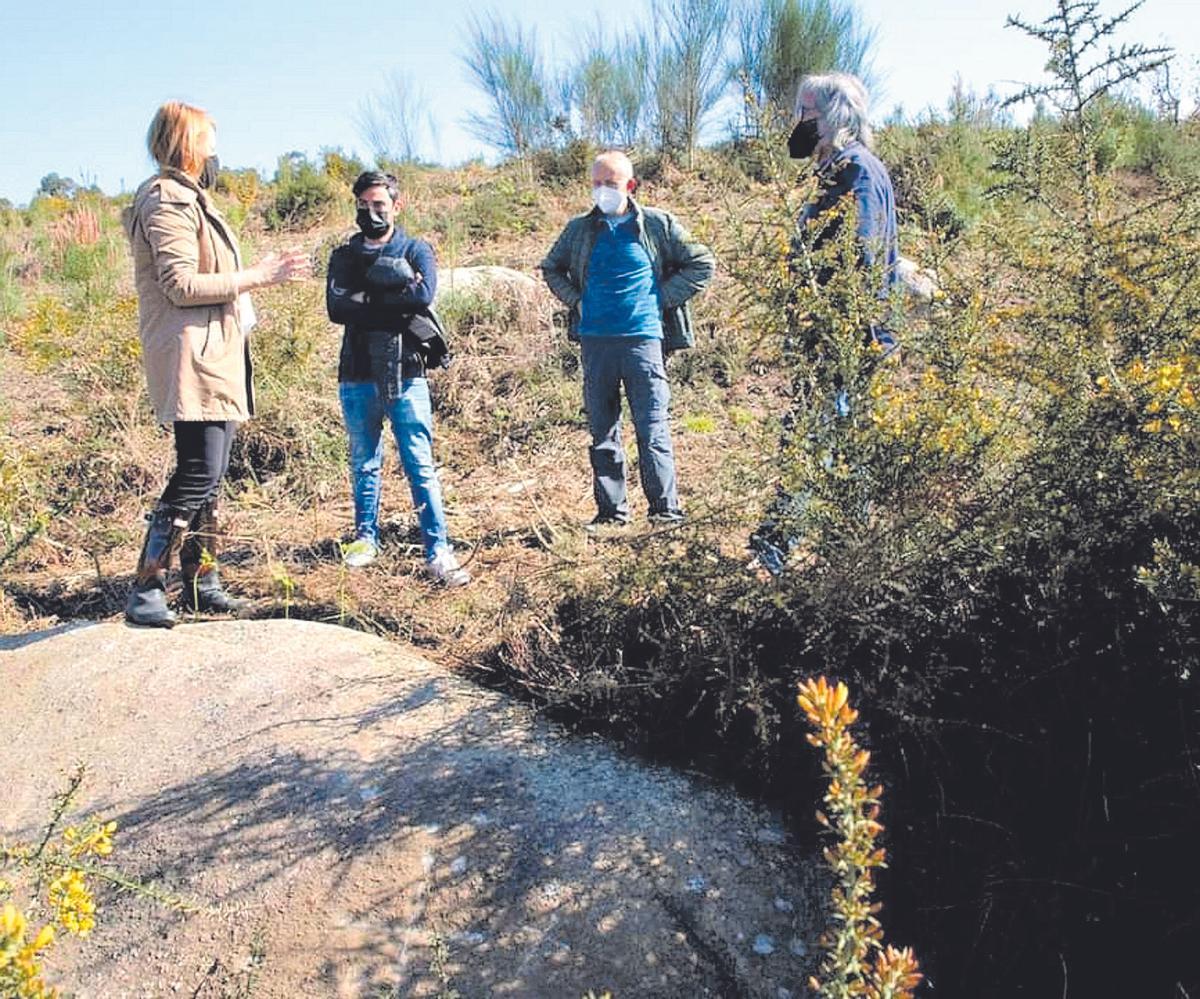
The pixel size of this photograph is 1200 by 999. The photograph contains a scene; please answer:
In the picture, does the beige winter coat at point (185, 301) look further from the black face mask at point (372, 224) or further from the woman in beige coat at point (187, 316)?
the black face mask at point (372, 224)

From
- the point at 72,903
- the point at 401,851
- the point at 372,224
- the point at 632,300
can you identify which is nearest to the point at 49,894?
the point at 72,903

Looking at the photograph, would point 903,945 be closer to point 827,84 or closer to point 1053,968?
point 1053,968

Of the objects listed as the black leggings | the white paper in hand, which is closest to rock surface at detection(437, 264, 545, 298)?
the white paper in hand

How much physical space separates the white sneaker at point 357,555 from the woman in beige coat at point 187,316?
775 mm

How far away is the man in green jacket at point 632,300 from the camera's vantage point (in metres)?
4.50

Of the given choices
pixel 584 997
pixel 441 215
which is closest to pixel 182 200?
pixel 584 997

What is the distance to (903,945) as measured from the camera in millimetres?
2105

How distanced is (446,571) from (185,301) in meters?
1.42

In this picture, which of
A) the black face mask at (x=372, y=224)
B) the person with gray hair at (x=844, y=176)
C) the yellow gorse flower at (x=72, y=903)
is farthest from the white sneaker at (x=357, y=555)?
the yellow gorse flower at (x=72, y=903)

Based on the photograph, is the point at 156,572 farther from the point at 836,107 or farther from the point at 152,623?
the point at 836,107

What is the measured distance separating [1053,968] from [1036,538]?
843 mm

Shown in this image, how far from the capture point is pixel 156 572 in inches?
145

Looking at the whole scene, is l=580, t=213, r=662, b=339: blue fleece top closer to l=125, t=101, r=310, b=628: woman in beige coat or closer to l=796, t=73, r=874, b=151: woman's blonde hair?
l=796, t=73, r=874, b=151: woman's blonde hair

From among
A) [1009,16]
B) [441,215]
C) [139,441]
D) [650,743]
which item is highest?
[441,215]
